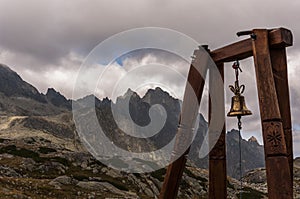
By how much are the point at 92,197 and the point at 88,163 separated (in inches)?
1671

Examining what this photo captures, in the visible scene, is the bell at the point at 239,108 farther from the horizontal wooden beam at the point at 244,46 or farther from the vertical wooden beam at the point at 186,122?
the horizontal wooden beam at the point at 244,46

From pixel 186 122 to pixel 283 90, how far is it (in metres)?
2.87

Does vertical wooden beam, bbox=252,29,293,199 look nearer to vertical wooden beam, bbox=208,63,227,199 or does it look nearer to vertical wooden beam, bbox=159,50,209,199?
vertical wooden beam, bbox=159,50,209,199

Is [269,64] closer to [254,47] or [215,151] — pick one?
[254,47]

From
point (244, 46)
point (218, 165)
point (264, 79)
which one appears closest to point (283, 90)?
point (264, 79)

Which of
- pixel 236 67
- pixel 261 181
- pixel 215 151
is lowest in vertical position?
pixel 215 151

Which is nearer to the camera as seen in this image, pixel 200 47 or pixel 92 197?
pixel 200 47

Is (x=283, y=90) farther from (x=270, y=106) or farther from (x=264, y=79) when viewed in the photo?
(x=270, y=106)

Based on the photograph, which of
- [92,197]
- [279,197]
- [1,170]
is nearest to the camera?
[279,197]

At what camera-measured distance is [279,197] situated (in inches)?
309

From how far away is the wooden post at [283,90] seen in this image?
8906mm

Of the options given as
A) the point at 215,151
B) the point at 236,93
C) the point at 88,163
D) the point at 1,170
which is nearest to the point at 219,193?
the point at 215,151

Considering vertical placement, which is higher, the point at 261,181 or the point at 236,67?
the point at 261,181

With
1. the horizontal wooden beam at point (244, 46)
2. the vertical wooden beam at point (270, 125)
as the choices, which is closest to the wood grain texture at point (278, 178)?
the vertical wooden beam at point (270, 125)
